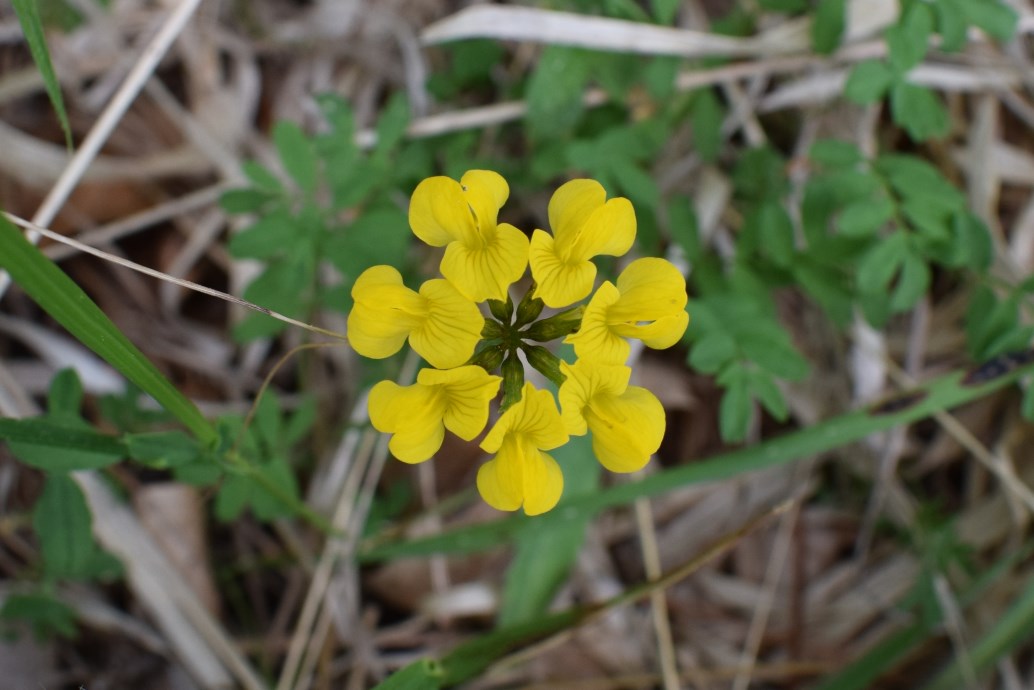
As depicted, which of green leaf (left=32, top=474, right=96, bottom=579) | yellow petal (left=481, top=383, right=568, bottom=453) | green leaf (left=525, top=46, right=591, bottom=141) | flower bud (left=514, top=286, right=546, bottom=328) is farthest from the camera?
green leaf (left=525, top=46, right=591, bottom=141)

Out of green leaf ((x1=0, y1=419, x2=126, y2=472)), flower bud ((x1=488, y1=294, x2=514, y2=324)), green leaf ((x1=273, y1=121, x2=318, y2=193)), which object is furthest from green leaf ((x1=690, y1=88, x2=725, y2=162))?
green leaf ((x1=0, y1=419, x2=126, y2=472))

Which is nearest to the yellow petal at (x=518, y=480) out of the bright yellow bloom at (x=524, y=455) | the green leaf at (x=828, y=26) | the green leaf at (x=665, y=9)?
the bright yellow bloom at (x=524, y=455)

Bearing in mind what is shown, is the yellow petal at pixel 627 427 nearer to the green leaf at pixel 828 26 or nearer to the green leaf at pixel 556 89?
the green leaf at pixel 556 89

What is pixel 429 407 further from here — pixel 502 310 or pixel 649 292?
pixel 649 292

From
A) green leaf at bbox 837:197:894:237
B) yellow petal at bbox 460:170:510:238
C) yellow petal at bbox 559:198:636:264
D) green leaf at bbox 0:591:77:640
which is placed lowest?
green leaf at bbox 0:591:77:640

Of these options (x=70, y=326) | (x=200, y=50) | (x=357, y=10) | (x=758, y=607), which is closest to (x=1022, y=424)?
(x=758, y=607)

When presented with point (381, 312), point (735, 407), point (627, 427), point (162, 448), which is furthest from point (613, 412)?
point (162, 448)

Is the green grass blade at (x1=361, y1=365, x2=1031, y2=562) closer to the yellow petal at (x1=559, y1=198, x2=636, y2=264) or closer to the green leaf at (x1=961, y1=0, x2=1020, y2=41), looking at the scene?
the green leaf at (x1=961, y1=0, x2=1020, y2=41)

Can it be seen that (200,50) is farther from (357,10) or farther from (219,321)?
(219,321)
